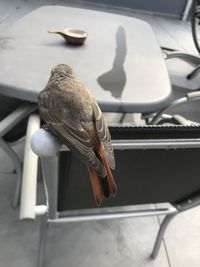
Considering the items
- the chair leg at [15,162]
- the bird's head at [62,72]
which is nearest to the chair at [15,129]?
the chair leg at [15,162]

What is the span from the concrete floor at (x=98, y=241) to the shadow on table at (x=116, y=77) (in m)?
0.77

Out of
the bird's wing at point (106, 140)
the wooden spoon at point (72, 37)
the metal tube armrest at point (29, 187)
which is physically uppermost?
the bird's wing at point (106, 140)

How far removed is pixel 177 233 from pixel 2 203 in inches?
36.5

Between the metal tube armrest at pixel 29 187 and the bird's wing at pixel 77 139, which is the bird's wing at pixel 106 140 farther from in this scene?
the metal tube armrest at pixel 29 187

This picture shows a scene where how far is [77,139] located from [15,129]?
833mm

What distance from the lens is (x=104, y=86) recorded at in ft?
4.07

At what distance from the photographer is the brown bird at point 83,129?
2.27 feet

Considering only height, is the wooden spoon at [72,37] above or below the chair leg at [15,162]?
above

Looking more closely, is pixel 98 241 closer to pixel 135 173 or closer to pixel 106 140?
pixel 135 173

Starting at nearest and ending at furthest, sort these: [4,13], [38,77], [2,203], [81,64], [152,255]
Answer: [38,77]
[81,64]
[152,255]
[2,203]
[4,13]

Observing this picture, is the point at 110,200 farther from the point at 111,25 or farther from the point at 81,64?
the point at 111,25

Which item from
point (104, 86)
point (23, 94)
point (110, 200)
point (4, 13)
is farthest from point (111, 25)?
point (4, 13)

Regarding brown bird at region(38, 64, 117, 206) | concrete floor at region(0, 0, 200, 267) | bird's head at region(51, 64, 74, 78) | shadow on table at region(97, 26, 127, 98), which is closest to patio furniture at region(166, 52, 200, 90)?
shadow on table at region(97, 26, 127, 98)

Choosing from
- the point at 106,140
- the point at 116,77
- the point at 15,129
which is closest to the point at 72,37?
the point at 116,77
